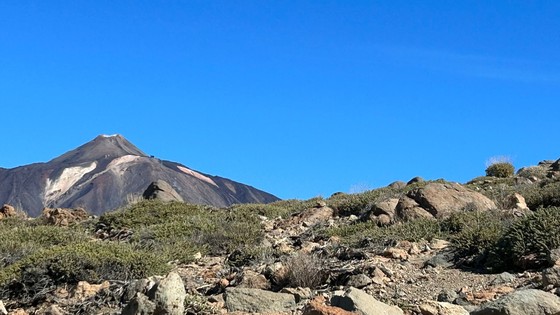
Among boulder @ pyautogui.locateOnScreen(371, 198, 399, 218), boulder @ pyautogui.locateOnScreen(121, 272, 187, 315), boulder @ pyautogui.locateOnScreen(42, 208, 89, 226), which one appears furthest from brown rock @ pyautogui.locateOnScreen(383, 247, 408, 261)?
boulder @ pyautogui.locateOnScreen(42, 208, 89, 226)

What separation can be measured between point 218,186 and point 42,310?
46112mm

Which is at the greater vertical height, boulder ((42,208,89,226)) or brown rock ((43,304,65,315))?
boulder ((42,208,89,226))

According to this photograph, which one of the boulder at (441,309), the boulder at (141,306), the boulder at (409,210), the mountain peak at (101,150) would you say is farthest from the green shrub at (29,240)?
the mountain peak at (101,150)

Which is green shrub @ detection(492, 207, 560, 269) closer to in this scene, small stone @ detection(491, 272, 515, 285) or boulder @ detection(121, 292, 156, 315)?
small stone @ detection(491, 272, 515, 285)

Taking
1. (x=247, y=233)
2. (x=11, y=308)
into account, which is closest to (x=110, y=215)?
(x=247, y=233)

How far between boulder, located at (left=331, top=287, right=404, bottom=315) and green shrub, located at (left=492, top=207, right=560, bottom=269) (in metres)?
2.73

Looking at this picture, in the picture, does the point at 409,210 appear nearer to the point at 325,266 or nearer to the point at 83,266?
the point at 325,266

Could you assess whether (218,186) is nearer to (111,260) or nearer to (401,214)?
(401,214)

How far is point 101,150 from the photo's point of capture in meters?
62.2

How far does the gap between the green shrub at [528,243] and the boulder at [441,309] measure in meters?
2.18

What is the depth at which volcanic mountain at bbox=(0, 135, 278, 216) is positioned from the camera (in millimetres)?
49688

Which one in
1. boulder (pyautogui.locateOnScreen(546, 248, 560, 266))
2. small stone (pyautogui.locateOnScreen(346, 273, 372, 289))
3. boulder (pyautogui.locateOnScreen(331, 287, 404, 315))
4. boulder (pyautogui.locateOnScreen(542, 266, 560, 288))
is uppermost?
boulder (pyautogui.locateOnScreen(546, 248, 560, 266))

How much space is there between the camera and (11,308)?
8531mm

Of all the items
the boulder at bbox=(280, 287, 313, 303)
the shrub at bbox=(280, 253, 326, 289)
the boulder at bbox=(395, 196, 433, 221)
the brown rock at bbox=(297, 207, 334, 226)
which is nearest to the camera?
the boulder at bbox=(280, 287, 313, 303)
